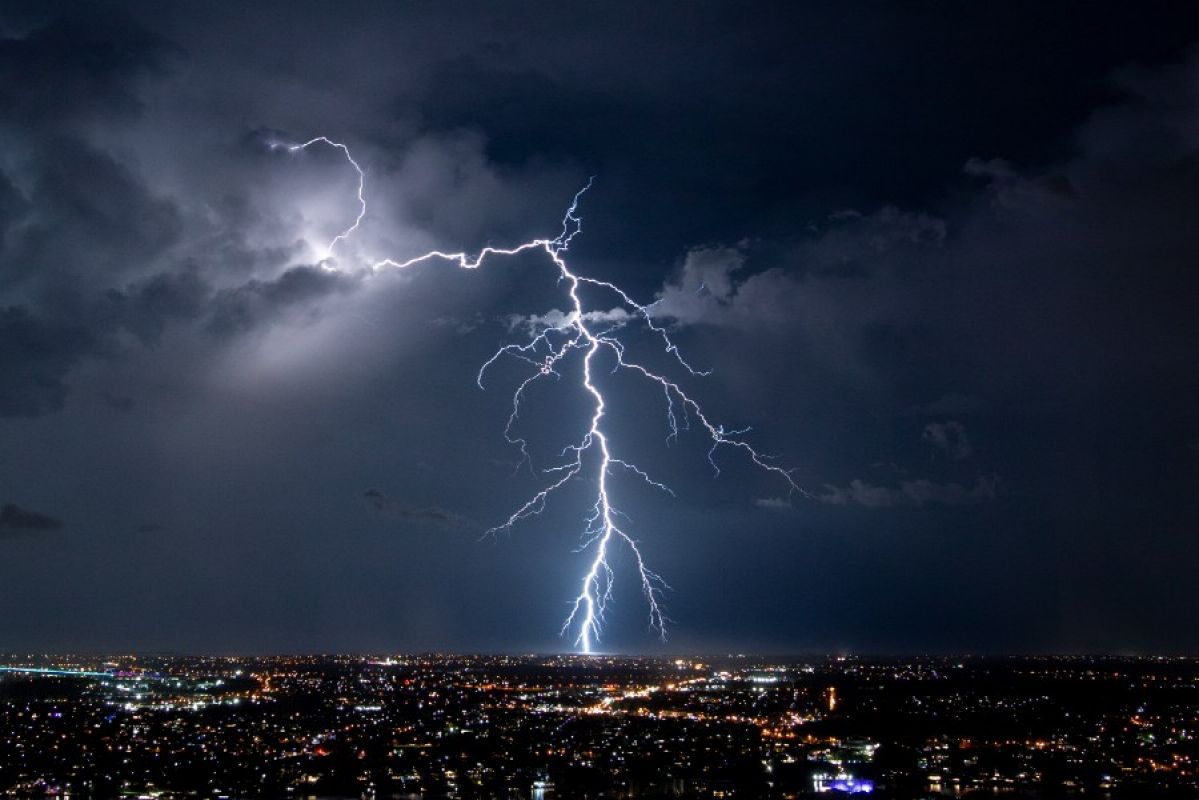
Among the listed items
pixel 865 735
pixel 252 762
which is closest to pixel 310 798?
pixel 252 762


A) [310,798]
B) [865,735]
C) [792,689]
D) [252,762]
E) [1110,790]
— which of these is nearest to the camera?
[310,798]

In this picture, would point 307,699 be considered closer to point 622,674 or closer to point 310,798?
point 310,798

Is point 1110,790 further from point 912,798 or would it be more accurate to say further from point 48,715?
point 48,715

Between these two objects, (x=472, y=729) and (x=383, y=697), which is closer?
(x=472, y=729)

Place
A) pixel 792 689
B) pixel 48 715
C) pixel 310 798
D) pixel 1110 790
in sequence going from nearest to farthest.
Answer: pixel 310 798 → pixel 1110 790 → pixel 48 715 → pixel 792 689

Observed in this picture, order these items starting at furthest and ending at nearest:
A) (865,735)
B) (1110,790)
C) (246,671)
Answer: (246,671)
(865,735)
(1110,790)

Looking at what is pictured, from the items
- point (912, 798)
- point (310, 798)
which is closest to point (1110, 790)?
point (912, 798)
